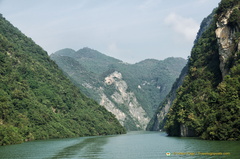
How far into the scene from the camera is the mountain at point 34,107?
115 meters

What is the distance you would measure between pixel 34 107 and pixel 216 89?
6965 centimetres

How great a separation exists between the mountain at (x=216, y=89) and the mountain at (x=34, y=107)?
4830cm

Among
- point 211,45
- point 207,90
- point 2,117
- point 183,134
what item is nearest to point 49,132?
point 2,117

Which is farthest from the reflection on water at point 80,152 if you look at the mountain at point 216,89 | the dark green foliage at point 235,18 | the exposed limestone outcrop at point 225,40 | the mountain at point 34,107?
the dark green foliage at point 235,18

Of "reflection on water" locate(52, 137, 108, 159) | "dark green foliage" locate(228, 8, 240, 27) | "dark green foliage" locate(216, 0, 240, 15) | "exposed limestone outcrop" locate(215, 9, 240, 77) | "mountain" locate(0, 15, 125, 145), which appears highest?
"dark green foliage" locate(216, 0, 240, 15)

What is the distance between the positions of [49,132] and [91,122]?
2039 inches

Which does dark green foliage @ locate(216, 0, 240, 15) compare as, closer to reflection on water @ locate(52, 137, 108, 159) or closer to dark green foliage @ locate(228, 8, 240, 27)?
dark green foliage @ locate(228, 8, 240, 27)

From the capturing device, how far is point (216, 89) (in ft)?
341

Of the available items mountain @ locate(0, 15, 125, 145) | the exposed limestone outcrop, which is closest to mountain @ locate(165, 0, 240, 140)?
the exposed limestone outcrop

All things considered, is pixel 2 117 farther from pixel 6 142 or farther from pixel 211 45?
pixel 211 45

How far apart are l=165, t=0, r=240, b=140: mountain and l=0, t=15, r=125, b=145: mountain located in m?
48.3

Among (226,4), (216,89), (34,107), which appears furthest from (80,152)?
(226,4)

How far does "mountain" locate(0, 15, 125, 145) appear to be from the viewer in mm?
115000

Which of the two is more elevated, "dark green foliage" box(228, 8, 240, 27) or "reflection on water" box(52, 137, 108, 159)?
"dark green foliage" box(228, 8, 240, 27)
